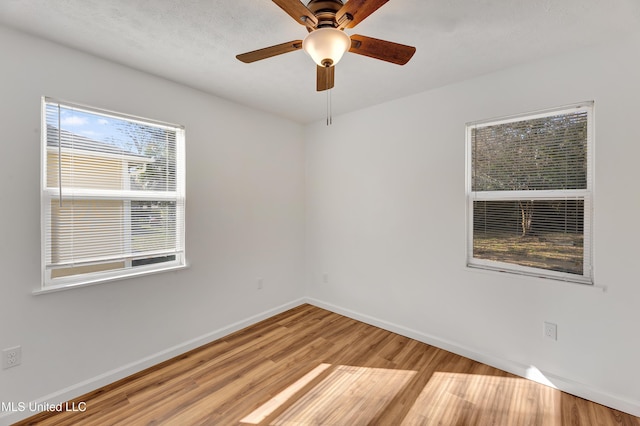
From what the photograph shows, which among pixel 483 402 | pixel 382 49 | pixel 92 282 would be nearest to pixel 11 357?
pixel 92 282

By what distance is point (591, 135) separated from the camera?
199 centimetres

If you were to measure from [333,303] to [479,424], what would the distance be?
2.02 meters

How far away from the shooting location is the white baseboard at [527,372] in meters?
1.86

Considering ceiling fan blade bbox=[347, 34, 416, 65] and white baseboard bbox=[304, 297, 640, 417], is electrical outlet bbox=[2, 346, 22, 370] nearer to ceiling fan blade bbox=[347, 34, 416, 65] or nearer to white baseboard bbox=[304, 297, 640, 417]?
ceiling fan blade bbox=[347, 34, 416, 65]

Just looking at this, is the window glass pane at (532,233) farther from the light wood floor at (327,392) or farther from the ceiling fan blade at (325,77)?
the ceiling fan blade at (325,77)

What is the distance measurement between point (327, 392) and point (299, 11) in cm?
241

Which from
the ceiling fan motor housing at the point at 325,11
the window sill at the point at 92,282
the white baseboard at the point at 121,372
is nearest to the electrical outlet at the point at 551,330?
the ceiling fan motor housing at the point at 325,11

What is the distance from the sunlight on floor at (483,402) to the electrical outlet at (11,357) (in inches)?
99.3

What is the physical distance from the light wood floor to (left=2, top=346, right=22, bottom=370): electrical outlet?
0.39 metres

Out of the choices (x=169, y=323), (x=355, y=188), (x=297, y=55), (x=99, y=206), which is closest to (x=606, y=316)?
(x=355, y=188)

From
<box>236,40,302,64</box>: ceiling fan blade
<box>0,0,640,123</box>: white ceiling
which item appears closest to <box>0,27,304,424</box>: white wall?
<box>0,0,640,123</box>: white ceiling

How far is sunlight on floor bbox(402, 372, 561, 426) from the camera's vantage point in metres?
1.79

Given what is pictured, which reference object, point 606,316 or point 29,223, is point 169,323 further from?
point 606,316

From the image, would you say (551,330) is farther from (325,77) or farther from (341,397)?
(325,77)
